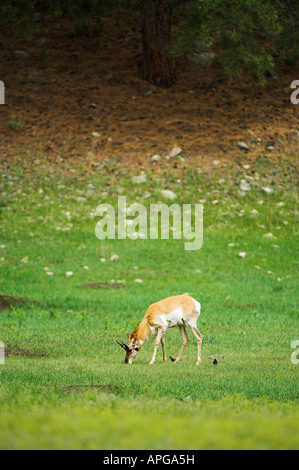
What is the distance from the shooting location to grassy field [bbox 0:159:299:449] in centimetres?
546

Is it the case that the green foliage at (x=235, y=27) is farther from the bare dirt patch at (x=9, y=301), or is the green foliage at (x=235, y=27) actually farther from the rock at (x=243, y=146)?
the bare dirt patch at (x=9, y=301)

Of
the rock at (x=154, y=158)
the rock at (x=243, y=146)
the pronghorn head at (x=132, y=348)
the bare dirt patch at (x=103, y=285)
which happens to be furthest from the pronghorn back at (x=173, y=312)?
the rock at (x=243, y=146)

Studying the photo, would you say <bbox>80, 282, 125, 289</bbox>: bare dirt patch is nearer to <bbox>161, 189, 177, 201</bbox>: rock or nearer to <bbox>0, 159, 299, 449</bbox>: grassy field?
<bbox>0, 159, 299, 449</bbox>: grassy field

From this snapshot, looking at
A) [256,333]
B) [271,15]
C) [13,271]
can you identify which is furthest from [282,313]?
[271,15]

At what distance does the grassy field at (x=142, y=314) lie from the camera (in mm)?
5457

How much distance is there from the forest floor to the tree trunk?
0.51 m

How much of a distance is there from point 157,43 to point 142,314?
53.1 feet

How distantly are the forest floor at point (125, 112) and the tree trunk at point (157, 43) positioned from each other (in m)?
0.51

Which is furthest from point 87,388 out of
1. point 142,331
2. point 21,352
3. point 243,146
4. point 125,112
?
point 125,112

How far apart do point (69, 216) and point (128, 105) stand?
707 centimetres

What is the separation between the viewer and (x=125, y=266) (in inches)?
808

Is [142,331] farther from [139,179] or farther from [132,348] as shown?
[139,179]

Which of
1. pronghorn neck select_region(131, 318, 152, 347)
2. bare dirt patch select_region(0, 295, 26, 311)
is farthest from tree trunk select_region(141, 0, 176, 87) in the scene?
pronghorn neck select_region(131, 318, 152, 347)

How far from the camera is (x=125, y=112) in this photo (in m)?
28.0
